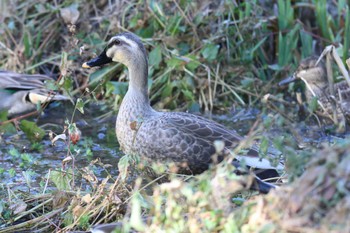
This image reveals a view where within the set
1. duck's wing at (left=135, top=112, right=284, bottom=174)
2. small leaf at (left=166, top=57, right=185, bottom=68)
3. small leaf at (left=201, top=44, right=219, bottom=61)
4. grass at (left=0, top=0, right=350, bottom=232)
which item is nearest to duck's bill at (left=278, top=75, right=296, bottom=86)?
grass at (left=0, top=0, right=350, bottom=232)

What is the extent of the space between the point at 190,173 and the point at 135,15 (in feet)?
10.6

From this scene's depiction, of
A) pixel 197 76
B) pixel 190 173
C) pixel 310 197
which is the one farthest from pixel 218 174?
pixel 197 76

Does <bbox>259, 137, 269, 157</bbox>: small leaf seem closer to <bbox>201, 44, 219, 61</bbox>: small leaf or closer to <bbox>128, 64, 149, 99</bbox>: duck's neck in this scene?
<bbox>128, 64, 149, 99</bbox>: duck's neck

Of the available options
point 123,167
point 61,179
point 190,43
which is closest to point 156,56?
point 190,43

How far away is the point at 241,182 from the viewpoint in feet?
12.4

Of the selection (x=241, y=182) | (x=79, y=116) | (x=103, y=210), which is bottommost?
(x=79, y=116)

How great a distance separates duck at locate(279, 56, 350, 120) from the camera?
759cm

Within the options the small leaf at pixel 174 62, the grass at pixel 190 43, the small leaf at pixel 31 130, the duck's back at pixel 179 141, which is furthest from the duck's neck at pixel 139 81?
the small leaf at pixel 174 62

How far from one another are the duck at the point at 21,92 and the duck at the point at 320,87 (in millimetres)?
2288

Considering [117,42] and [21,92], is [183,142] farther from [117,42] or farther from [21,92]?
[21,92]

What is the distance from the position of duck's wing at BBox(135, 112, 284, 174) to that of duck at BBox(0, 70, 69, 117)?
254 cm

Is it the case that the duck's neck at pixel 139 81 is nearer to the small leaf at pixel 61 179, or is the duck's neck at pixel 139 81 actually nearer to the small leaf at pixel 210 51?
the small leaf at pixel 61 179

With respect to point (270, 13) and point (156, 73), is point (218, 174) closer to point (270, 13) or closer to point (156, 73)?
point (156, 73)

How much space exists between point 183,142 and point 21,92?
3185mm
